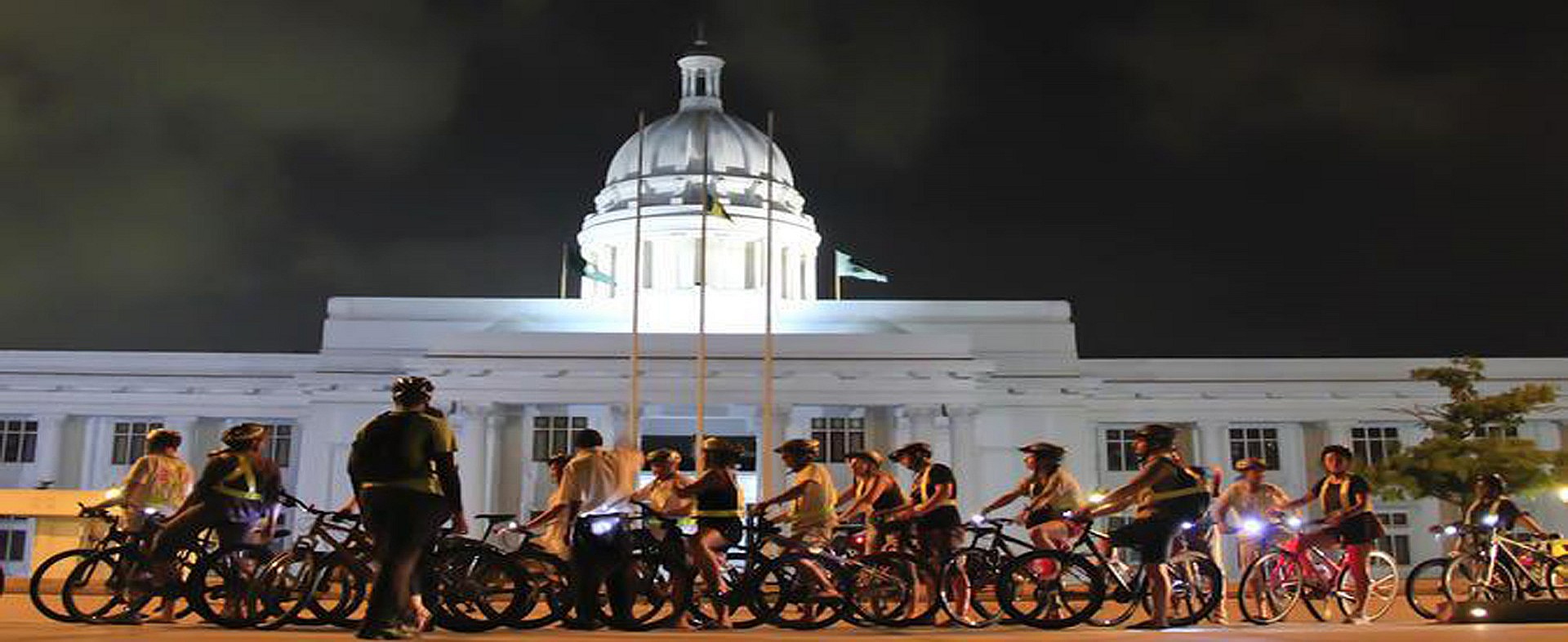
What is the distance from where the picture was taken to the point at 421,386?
9.41 metres

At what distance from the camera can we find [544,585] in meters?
11.3

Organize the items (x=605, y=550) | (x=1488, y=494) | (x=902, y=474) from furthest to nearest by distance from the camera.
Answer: (x=902, y=474) < (x=1488, y=494) < (x=605, y=550)

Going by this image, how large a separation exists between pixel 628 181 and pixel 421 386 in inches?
1684

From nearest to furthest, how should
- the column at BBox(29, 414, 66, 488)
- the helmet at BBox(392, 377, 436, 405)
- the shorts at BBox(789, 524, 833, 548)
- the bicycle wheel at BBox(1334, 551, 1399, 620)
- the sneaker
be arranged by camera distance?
the sneaker < the helmet at BBox(392, 377, 436, 405) < the shorts at BBox(789, 524, 833, 548) < the bicycle wheel at BBox(1334, 551, 1399, 620) < the column at BBox(29, 414, 66, 488)

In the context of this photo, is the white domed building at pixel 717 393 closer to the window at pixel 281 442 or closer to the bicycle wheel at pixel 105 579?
the window at pixel 281 442

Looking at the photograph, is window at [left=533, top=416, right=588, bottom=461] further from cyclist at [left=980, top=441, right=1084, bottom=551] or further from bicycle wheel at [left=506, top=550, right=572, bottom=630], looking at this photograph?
bicycle wheel at [left=506, top=550, right=572, bottom=630]

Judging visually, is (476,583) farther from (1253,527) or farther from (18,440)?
(18,440)

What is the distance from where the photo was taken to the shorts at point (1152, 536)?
11289 mm

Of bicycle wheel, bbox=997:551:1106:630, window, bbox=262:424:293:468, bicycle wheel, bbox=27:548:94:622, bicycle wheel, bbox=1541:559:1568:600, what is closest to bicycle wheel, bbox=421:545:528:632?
bicycle wheel, bbox=27:548:94:622

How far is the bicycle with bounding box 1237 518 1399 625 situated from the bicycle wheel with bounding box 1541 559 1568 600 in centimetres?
306

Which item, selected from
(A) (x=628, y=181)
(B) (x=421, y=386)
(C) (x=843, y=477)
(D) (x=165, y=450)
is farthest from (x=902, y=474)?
(B) (x=421, y=386)

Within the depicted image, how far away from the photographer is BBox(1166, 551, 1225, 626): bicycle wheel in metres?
12.0

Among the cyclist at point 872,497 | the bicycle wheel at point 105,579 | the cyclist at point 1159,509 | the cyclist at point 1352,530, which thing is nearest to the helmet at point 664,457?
the cyclist at point 872,497

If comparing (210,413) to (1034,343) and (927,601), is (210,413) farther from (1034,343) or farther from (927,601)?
(927,601)
